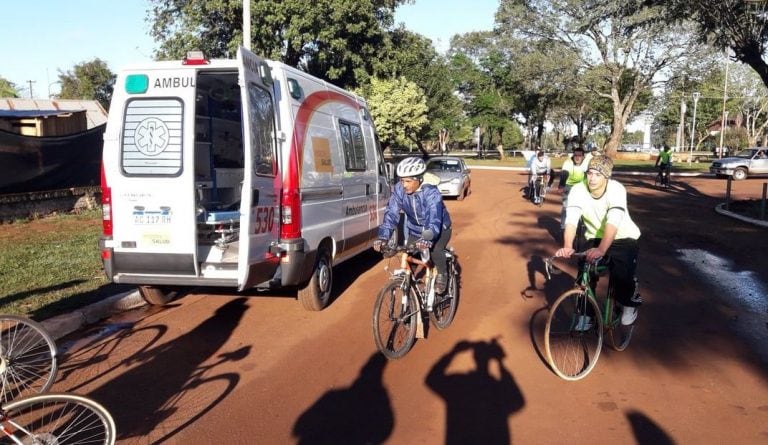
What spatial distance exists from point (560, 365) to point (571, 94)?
41.6m

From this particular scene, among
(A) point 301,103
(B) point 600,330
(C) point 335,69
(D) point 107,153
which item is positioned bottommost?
(B) point 600,330

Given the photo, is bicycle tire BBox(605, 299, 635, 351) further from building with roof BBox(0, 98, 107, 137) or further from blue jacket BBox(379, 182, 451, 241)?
building with roof BBox(0, 98, 107, 137)

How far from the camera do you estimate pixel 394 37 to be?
30.0 metres

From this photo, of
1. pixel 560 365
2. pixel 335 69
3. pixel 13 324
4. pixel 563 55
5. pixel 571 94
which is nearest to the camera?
pixel 13 324

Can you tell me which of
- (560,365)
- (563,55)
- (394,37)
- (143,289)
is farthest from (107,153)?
(563,55)

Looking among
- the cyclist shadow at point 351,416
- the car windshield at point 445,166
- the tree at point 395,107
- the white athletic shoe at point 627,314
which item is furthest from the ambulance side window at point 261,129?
the tree at point 395,107

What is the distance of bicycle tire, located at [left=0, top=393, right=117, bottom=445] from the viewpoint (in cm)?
319

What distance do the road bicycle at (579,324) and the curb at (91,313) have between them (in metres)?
4.76

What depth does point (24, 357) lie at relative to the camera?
4508 mm

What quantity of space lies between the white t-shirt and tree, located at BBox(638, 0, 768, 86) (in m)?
13.6

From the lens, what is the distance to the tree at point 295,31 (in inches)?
963

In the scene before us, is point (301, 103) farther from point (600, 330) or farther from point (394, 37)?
point (394, 37)

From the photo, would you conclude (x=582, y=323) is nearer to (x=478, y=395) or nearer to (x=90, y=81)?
(x=478, y=395)

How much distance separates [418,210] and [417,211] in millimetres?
17
